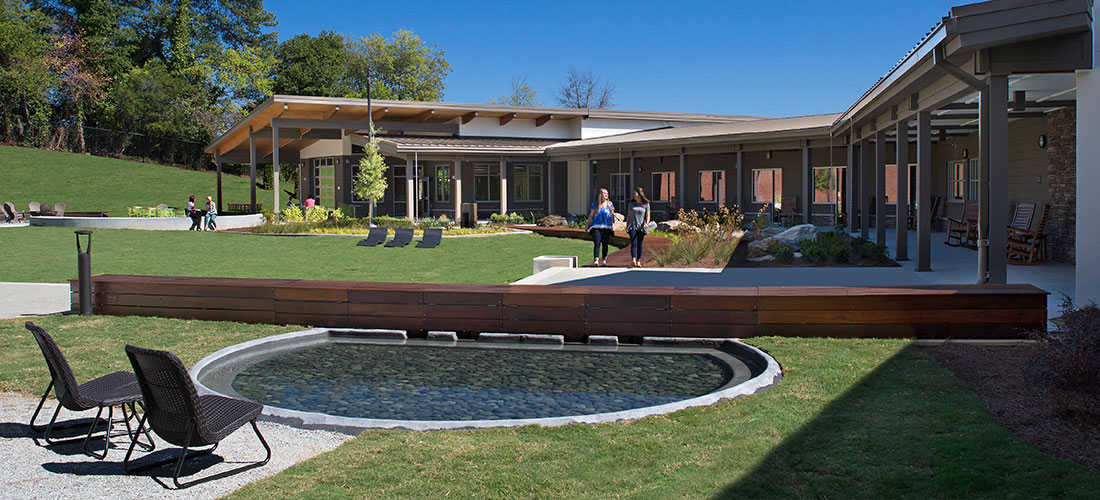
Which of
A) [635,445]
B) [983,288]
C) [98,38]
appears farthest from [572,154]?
[98,38]

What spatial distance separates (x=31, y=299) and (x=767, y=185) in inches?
884

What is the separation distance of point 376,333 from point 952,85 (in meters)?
7.94

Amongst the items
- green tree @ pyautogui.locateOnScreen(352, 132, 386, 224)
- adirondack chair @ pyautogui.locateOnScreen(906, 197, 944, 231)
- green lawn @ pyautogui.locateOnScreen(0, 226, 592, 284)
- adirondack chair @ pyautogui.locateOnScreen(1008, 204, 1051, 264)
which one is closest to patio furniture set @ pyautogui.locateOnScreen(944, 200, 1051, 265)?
adirondack chair @ pyautogui.locateOnScreen(1008, 204, 1051, 264)

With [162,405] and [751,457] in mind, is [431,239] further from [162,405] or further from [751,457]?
[751,457]

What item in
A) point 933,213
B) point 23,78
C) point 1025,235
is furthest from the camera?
point 23,78

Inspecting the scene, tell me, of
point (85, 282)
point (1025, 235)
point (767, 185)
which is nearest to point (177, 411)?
point (85, 282)

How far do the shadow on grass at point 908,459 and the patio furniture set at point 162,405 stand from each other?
2.83m

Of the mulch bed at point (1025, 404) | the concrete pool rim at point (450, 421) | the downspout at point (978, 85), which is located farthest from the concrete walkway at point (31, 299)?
the downspout at point (978, 85)

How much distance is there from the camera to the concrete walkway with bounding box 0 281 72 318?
11132 mm

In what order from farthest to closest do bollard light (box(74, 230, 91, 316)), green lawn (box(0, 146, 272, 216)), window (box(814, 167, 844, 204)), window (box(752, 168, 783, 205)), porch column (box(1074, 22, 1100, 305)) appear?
green lawn (box(0, 146, 272, 216))
window (box(752, 168, 783, 205))
window (box(814, 167, 844, 204))
bollard light (box(74, 230, 91, 316))
porch column (box(1074, 22, 1100, 305))

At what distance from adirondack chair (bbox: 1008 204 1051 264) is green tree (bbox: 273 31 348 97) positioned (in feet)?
181

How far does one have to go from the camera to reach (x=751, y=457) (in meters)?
5.03

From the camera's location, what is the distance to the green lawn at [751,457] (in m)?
4.54

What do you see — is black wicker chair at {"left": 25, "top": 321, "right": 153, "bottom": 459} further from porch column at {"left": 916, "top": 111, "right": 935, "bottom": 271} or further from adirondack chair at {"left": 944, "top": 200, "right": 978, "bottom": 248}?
adirondack chair at {"left": 944, "top": 200, "right": 978, "bottom": 248}
